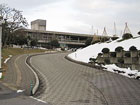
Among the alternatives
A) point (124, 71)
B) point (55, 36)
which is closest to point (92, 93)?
point (124, 71)

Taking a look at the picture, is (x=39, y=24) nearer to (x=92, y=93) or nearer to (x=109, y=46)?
(x=109, y=46)

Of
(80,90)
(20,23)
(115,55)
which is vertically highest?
(20,23)

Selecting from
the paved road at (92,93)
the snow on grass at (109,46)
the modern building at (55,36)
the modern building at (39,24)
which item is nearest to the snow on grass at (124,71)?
the paved road at (92,93)

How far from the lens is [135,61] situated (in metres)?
19.3

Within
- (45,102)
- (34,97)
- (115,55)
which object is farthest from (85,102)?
(115,55)

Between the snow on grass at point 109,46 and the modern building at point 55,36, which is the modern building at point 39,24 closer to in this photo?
the modern building at point 55,36

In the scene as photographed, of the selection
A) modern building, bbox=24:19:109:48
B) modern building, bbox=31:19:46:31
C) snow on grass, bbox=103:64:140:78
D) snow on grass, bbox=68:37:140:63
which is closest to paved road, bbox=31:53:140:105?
snow on grass, bbox=103:64:140:78

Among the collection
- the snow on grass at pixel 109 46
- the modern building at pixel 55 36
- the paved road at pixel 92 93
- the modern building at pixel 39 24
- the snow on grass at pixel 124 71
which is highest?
the modern building at pixel 39 24

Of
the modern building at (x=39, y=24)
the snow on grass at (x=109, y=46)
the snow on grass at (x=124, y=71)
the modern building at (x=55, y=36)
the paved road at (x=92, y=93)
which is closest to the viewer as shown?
the paved road at (x=92, y=93)

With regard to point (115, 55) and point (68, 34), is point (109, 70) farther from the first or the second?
point (68, 34)

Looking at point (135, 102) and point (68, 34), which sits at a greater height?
point (68, 34)

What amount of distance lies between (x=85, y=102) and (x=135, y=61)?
35.7 ft

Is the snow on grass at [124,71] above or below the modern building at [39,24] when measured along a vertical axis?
below

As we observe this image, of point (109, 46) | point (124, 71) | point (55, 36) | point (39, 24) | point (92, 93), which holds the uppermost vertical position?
point (39, 24)
